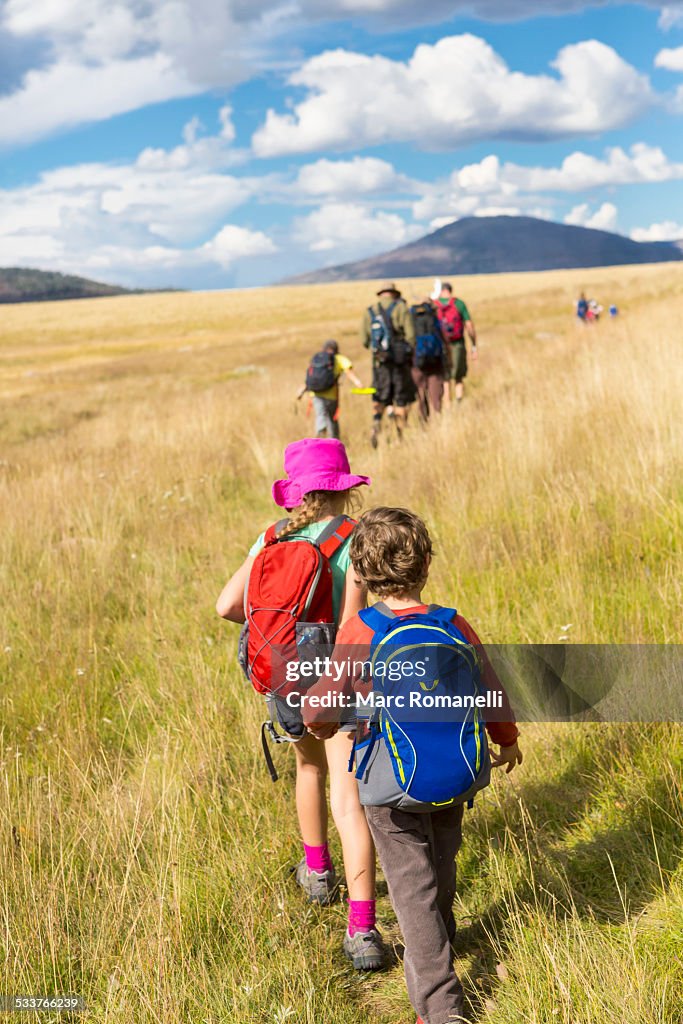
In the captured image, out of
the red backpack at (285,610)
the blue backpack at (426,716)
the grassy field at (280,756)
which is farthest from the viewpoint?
the red backpack at (285,610)

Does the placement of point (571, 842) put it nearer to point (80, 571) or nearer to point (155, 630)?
point (155, 630)

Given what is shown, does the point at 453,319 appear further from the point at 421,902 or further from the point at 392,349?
the point at 421,902

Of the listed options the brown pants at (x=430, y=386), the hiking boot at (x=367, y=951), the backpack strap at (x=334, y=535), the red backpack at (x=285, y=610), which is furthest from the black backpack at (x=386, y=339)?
the hiking boot at (x=367, y=951)

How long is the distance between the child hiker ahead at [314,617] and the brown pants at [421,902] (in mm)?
352

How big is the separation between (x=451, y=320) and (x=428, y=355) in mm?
1530

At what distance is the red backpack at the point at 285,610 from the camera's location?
2.58m

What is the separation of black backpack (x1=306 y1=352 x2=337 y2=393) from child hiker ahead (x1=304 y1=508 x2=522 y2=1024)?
7.35 metres

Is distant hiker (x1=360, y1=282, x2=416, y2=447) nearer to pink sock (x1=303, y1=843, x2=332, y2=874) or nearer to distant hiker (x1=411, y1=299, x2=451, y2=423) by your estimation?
distant hiker (x1=411, y1=299, x2=451, y2=423)

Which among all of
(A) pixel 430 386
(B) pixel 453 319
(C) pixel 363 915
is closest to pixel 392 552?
(C) pixel 363 915

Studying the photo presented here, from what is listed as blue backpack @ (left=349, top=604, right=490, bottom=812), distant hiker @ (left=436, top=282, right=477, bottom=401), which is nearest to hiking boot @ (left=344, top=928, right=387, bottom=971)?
blue backpack @ (left=349, top=604, right=490, bottom=812)

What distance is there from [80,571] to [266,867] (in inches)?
147

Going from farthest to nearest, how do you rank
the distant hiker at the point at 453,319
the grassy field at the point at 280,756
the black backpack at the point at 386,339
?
the distant hiker at the point at 453,319
the black backpack at the point at 386,339
the grassy field at the point at 280,756

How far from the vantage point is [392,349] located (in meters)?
10.1

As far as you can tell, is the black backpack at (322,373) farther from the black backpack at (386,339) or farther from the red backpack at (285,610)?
the red backpack at (285,610)
